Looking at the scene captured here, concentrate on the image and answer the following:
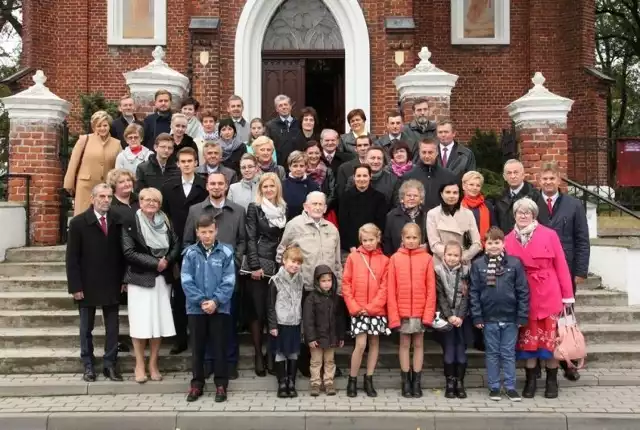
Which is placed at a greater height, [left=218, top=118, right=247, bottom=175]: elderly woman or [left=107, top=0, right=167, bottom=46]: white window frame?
[left=107, top=0, right=167, bottom=46]: white window frame

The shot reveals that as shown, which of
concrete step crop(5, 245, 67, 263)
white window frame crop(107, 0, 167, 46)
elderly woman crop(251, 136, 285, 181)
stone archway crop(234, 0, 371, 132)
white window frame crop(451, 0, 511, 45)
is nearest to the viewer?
elderly woman crop(251, 136, 285, 181)

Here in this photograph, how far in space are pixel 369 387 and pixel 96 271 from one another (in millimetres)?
2789

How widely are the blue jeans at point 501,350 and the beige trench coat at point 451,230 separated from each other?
69cm

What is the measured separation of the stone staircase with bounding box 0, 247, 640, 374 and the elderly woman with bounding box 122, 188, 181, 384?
0.51 metres

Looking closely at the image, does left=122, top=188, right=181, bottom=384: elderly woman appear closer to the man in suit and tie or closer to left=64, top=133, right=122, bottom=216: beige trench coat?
left=64, top=133, right=122, bottom=216: beige trench coat

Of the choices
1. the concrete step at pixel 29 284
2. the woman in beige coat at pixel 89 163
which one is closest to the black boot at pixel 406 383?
the woman in beige coat at pixel 89 163

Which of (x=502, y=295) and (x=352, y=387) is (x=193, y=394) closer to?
(x=352, y=387)

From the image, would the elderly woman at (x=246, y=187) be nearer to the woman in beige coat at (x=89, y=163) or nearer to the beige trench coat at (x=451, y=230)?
the beige trench coat at (x=451, y=230)

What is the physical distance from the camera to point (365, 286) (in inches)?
239

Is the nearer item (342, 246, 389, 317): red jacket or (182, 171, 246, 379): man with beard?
(342, 246, 389, 317): red jacket

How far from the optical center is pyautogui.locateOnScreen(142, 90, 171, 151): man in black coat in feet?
27.0

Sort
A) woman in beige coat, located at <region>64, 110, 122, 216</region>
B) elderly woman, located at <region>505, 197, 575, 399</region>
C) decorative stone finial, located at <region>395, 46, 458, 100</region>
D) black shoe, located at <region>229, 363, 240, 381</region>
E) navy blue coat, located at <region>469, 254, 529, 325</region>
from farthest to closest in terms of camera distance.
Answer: decorative stone finial, located at <region>395, 46, 458, 100</region> < woman in beige coat, located at <region>64, 110, 122, 216</region> < black shoe, located at <region>229, 363, 240, 381</region> < elderly woman, located at <region>505, 197, 575, 399</region> < navy blue coat, located at <region>469, 254, 529, 325</region>

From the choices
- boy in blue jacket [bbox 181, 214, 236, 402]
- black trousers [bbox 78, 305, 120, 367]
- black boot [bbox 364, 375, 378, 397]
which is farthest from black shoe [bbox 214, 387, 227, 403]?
black boot [bbox 364, 375, 378, 397]

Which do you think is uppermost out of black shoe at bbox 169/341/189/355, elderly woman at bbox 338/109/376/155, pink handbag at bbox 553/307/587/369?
elderly woman at bbox 338/109/376/155
